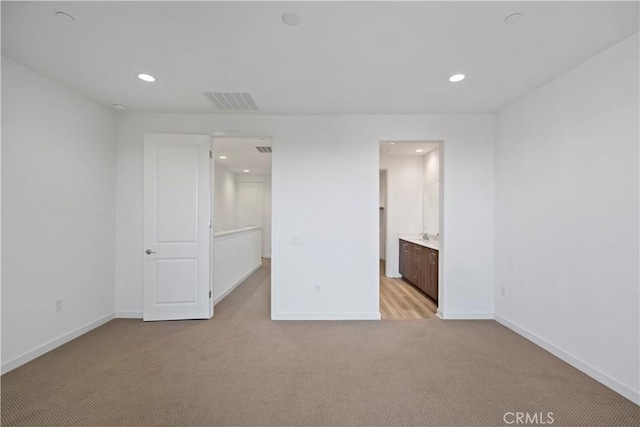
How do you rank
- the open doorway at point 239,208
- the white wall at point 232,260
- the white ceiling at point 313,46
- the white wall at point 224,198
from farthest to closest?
the white wall at point 224,198, the open doorway at point 239,208, the white wall at point 232,260, the white ceiling at point 313,46

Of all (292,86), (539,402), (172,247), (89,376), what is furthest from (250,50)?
(539,402)

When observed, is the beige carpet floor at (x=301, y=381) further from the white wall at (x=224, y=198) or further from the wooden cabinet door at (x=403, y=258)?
the white wall at (x=224, y=198)

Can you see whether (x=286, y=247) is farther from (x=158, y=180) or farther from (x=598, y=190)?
(x=598, y=190)

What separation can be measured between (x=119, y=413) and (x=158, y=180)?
2.48m

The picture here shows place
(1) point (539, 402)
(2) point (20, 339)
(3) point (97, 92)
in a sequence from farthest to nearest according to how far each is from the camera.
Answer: (3) point (97, 92)
(2) point (20, 339)
(1) point (539, 402)

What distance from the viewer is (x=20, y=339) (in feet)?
7.63

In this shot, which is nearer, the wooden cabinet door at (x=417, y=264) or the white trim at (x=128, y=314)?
the white trim at (x=128, y=314)

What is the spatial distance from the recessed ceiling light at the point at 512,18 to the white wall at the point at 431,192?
11.0 ft

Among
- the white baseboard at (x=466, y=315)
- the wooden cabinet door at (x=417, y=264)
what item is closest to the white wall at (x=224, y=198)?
the wooden cabinet door at (x=417, y=264)

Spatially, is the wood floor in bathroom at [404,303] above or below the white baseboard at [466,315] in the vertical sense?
below

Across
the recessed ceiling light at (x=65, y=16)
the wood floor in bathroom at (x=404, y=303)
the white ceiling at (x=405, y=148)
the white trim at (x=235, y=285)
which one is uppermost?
the recessed ceiling light at (x=65, y=16)

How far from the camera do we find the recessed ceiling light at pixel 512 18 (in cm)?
170

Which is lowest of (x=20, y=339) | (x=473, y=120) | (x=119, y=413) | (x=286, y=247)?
(x=119, y=413)

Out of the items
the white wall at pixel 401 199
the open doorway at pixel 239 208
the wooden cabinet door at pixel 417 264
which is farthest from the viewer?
the white wall at pixel 401 199
